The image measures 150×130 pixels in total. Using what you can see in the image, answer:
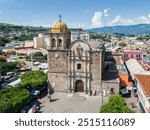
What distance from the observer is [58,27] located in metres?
28.4

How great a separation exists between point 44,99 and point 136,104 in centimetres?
1176

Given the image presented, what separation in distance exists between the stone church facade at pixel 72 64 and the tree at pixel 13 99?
663 cm

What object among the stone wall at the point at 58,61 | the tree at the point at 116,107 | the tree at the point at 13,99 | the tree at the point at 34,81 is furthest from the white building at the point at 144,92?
the tree at the point at 34,81

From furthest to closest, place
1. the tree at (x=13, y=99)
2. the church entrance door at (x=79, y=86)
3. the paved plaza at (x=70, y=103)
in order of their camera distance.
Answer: the church entrance door at (x=79, y=86), the paved plaza at (x=70, y=103), the tree at (x=13, y=99)

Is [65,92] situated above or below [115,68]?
below

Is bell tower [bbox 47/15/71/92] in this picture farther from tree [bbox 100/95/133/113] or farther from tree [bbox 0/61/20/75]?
tree [bbox 0/61/20/75]

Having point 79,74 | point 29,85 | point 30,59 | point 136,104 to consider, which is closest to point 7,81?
point 29,85

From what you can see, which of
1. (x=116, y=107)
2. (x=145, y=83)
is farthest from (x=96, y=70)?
(x=116, y=107)

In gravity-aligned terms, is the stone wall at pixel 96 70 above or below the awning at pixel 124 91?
above

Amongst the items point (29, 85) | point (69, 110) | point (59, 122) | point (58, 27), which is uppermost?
point (58, 27)

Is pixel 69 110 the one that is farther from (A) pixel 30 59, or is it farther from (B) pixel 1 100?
(A) pixel 30 59

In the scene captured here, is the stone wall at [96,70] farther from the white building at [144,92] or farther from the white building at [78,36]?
the white building at [144,92]

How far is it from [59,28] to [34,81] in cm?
810

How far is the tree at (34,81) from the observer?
2728 cm
